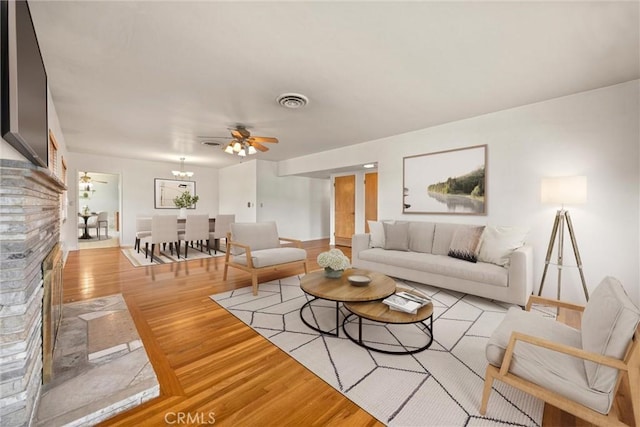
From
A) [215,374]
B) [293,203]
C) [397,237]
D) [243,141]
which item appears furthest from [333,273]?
[293,203]

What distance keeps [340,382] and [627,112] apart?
3833mm

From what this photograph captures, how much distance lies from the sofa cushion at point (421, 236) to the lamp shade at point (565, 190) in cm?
138

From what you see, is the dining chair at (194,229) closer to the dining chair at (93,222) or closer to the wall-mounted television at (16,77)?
the wall-mounted television at (16,77)

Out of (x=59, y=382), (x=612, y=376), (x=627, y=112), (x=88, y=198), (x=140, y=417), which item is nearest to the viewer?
(x=612, y=376)

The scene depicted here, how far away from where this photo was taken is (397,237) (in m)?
3.98

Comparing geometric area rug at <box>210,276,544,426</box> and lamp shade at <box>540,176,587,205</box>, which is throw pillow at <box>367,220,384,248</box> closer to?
geometric area rug at <box>210,276,544,426</box>

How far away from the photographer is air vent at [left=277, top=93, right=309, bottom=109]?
297 centimetres

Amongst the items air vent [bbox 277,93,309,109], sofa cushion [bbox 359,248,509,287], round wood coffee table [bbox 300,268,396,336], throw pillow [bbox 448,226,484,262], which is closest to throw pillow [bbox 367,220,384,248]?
sofa cushion [bbox 359,248,509,287]

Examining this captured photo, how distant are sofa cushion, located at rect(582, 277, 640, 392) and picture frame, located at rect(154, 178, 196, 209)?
876 centimetres

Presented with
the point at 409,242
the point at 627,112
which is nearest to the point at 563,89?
the point at 627,112

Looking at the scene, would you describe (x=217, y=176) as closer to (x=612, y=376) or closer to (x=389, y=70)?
(x=389, y=70)

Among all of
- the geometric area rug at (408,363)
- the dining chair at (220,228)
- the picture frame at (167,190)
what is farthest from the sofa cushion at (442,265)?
the picture frame at (167,190)

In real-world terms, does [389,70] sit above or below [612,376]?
above

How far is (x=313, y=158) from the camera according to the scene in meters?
6.30
